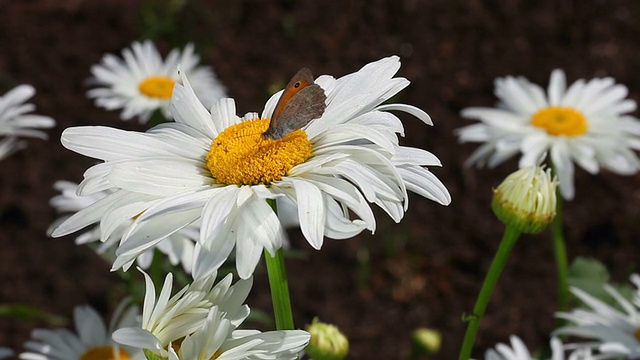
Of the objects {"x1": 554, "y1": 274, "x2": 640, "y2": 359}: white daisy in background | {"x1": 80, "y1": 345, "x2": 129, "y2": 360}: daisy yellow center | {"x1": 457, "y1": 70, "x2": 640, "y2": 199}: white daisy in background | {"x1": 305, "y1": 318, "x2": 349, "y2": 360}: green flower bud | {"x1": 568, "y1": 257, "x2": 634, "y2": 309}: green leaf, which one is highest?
{"x1": 457, "y1": 70, "x2": 640, "y2": 199}: white daisy in background

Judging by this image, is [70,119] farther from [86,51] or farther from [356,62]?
[356,62]

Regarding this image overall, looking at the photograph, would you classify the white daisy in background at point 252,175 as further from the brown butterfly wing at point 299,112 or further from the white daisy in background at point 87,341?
the white daisy in background at point 87,341

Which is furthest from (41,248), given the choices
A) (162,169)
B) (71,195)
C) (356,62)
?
(162,169)

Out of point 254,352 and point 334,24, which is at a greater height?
point 334,24

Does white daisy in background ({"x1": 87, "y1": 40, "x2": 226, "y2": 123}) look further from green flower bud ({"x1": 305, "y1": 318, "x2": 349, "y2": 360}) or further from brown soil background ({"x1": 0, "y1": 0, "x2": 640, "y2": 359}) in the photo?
green flower bud ({"x1": 305, "y1": 318, "x2": 349, "y2": 360})

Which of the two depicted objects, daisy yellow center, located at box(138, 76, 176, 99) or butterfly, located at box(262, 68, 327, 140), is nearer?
butterfly, located at box(262, 68, 327, 140)

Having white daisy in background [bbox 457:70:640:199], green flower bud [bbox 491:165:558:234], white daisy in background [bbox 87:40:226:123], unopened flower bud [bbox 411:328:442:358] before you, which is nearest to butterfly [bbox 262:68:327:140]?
green flower bud [bbox 491:165:558:234]

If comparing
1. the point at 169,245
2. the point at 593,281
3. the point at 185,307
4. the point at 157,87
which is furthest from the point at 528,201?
the point at 157,87
